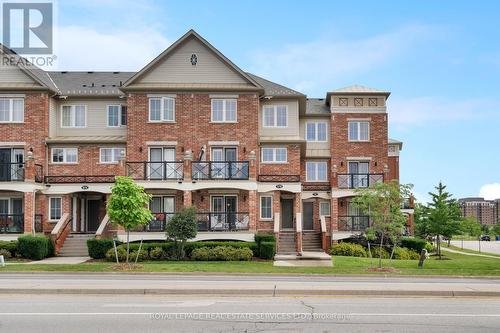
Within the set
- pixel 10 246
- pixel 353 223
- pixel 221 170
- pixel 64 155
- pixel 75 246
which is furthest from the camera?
pixel 353 223

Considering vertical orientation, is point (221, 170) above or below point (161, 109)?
below

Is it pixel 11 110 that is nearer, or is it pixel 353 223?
pixel 11 110

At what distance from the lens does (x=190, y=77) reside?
118 ft

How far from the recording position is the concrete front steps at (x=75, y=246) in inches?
1331

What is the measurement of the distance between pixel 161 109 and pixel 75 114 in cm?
638

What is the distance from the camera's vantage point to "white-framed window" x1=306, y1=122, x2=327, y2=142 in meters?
41.9

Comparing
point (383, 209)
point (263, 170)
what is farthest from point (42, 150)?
point (383, 209)

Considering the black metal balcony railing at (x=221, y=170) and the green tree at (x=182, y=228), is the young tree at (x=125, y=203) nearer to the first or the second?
the green tree at (x=182, y=228)

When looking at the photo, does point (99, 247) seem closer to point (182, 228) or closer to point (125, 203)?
point (182, 228)

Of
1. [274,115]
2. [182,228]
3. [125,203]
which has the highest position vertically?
[274,115]

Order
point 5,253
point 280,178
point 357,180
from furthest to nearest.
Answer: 1. point 357,180
2. point 280,178
3. point 5,253

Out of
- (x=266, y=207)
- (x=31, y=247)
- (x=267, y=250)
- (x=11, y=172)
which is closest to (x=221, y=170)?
(x=266, y=207)

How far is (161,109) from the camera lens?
36.1 metres

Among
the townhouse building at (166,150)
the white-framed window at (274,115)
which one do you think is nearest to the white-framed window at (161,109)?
the townhouse building at (166,150)
